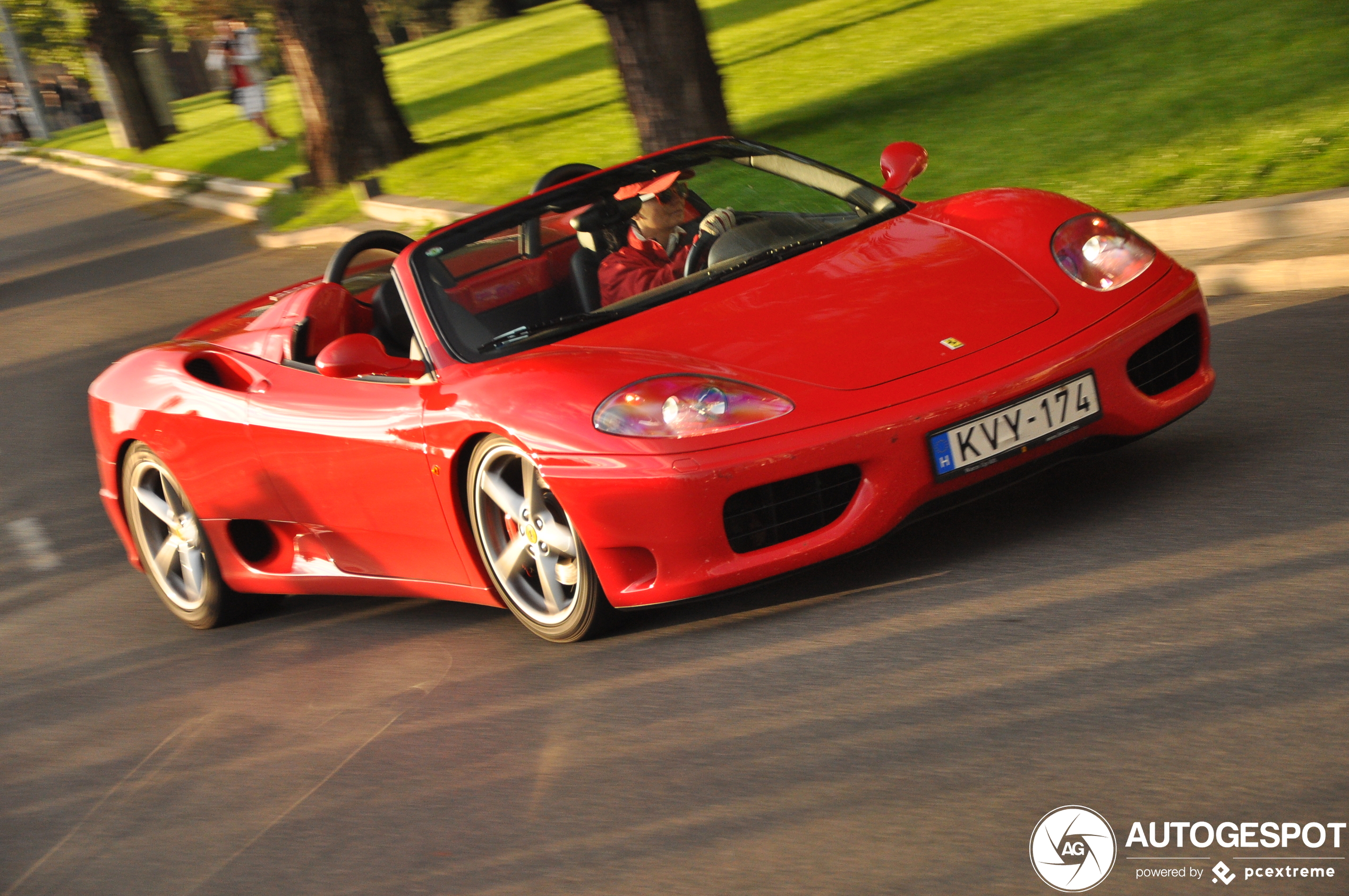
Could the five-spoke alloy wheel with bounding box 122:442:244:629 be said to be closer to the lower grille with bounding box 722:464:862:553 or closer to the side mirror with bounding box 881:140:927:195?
the lower grille with bounding box 722:464:862:553

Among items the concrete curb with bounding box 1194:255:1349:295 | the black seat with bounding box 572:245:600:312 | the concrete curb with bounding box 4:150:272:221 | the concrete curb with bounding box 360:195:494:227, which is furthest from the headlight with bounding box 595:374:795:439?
the concrete curb with bounding box 4:150:272:221

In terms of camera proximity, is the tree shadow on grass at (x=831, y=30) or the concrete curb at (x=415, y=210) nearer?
the concrete curb at (x=415, y=210)

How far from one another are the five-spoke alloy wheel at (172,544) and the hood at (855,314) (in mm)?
1854

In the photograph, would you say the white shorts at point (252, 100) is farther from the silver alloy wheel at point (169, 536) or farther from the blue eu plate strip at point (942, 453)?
the blue eu plate strip at point (942, 453)

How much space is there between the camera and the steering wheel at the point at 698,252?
479 centimetres

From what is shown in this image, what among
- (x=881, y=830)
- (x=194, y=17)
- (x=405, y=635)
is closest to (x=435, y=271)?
(x=405, y=635)

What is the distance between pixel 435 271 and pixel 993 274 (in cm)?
170

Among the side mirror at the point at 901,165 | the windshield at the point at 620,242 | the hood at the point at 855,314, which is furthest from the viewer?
the side mirror at the point at 901,165

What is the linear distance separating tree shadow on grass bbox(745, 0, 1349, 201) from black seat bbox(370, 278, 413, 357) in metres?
5.21

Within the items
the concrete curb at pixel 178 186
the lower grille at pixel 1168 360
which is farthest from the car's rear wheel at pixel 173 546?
the concrete curb at pixel 178 186

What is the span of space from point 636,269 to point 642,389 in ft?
3.30

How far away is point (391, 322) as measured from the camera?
508 cm

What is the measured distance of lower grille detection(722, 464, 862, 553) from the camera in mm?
3863

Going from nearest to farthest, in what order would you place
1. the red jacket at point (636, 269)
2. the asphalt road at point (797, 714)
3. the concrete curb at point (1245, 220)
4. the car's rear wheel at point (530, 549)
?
the asphalt road at point (797, 714) → the car's rear wheel at point (530, 549) → the red jacket at point (636, 269) → the concrete curb at point (1245, 220)
